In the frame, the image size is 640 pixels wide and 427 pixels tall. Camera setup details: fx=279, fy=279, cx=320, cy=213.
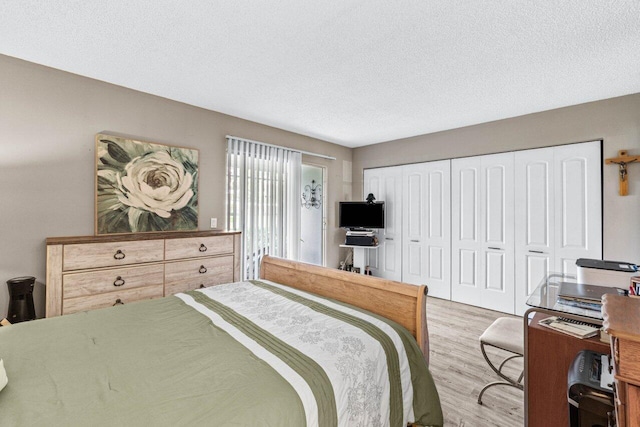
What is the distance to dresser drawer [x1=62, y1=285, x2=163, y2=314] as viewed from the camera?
2.14m

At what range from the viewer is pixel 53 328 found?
1.51 metres

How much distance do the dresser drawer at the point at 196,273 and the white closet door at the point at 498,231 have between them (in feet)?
11.3

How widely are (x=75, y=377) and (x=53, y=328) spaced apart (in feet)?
2.19

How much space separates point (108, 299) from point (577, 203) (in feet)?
16.1

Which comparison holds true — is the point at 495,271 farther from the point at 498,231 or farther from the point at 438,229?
the point at 438,229

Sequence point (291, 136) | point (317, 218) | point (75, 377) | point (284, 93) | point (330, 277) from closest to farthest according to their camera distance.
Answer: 1. point (75, 377)
2. point (330, 277)
3. point (284, 93)
4. point (291, 136)
5. point (317, 218)

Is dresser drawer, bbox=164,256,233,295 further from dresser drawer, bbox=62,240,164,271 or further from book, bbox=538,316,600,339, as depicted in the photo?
book, bbox=538,316,600,339

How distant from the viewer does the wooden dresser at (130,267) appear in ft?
6.88

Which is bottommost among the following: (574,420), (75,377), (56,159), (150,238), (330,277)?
(574,420)

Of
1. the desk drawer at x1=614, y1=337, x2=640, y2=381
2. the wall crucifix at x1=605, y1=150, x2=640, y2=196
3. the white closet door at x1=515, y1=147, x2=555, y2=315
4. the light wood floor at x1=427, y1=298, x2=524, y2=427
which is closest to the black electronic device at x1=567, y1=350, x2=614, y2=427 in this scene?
the desk drawer at x1=614, y1=337, x2=640, y2=381

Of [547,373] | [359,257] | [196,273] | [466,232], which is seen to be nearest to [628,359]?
[547,373]

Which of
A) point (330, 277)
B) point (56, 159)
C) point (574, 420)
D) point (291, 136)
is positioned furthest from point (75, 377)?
point (291, 136)

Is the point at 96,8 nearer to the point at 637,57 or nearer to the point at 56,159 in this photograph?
the point at 56,159

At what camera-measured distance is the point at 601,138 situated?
10.2 feet
